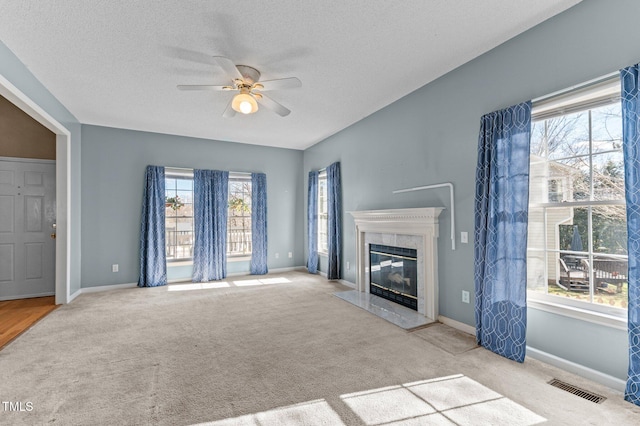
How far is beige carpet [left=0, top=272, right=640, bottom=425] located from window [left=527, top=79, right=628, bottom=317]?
700 mm

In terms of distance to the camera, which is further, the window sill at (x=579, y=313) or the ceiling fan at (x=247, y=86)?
the ceiling fan at (x=247, y=86)

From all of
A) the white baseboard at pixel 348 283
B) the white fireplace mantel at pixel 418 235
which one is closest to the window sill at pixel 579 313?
the white fireplace mantel at pixel 418 235

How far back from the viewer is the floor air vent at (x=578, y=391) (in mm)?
1959

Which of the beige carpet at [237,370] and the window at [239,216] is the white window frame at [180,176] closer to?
the window at [239,216]

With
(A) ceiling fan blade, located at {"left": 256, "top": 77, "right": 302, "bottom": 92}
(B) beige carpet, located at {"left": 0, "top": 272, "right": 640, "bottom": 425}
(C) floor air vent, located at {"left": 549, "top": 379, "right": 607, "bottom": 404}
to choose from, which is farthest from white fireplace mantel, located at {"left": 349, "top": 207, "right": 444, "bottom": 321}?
(A) ceiling fan blade, located at {"left": 256, "top": 77, "right": 302, "bottom": 92}

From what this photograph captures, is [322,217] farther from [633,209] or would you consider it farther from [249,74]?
[633,209]

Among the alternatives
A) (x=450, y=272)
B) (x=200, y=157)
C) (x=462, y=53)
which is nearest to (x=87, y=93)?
(x=200, y=157)

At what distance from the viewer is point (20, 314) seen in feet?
12.4

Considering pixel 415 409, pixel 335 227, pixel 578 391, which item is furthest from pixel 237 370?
pixel 335 227

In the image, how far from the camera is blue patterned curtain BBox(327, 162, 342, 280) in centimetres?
552

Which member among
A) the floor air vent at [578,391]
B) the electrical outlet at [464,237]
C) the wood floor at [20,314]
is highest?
the electrical outlet at [464,237]

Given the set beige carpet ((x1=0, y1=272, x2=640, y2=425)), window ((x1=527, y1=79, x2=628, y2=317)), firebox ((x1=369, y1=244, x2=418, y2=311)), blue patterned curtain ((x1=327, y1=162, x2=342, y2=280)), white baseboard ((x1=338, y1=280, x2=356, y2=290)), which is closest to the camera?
beige carpet ((x1=0, y1=272, x2=640, y2=425))

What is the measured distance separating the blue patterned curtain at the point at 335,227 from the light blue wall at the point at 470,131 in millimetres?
271

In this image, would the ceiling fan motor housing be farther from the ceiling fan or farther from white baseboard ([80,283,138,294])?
white baseboard ([80,283,138,294])
